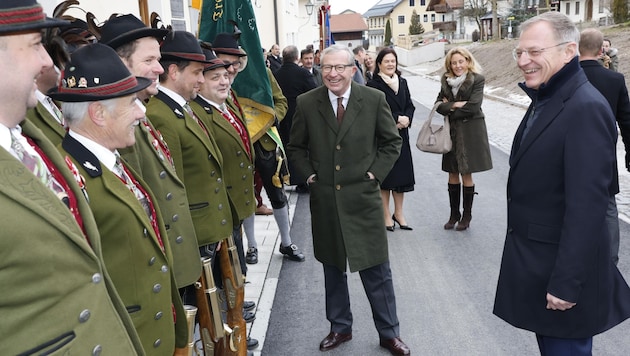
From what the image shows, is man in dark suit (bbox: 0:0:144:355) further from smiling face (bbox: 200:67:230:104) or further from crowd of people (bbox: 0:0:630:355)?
smiling face (bbox: 200:67:230:104)

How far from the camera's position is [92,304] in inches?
67.4

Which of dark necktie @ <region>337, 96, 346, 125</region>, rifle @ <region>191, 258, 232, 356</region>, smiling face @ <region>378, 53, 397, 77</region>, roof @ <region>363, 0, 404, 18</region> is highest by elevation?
roof @ <region>363, 0, 404, 18</region>

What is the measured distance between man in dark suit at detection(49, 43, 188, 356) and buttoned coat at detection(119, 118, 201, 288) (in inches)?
17.1

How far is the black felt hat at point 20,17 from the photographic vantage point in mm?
1568

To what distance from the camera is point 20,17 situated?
1.60 meters

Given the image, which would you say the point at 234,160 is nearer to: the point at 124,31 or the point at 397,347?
the point at 124,31

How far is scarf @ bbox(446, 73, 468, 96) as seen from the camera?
6720 millimetres

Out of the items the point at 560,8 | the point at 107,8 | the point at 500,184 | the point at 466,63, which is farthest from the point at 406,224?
the point at 560,8

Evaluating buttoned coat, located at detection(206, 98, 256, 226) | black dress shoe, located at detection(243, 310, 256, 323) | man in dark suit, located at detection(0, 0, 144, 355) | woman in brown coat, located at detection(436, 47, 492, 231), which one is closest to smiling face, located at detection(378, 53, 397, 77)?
woman in brown coat, located at detection(436, 47, 492, 231)

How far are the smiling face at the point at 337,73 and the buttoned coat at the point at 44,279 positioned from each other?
2.59m

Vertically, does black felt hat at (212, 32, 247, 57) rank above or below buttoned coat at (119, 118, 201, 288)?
above

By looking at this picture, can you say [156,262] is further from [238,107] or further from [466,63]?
[466,63]

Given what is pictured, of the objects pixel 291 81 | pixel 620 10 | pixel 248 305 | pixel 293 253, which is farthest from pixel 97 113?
pixel 620 10

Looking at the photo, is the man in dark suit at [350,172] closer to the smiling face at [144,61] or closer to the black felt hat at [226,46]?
the black felt hat at [226,46]
